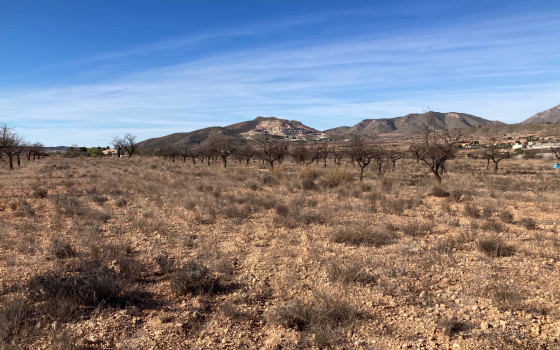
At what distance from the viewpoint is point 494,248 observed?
692 cm

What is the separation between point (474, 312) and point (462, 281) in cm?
107

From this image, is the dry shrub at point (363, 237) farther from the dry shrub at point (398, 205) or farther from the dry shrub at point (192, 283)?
the dry shrub at point (192, 283)

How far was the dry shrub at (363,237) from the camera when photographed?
7.67 m

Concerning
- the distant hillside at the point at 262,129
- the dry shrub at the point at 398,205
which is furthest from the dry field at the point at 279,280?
the distant hillside at the point at 262,129

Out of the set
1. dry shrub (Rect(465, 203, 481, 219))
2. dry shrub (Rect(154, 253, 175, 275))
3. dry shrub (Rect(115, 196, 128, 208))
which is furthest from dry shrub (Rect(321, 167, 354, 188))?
dry shrub (Rect(154, 253, 175, 275))

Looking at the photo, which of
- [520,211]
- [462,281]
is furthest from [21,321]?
[520,211]

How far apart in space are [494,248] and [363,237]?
2.72 metres

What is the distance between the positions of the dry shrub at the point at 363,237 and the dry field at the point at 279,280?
3cm

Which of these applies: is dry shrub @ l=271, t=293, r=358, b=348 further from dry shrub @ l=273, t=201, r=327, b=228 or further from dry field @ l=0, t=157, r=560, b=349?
dry shrub @ l=273, t=201, r=327, b=228

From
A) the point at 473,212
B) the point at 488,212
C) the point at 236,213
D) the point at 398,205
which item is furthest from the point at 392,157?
the point at 236,213

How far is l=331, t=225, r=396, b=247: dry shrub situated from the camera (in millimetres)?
7672

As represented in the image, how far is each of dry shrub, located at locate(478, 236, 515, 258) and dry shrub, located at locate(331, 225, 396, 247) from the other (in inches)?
73.5

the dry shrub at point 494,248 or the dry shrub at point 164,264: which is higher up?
the dry shrub at point 164,264

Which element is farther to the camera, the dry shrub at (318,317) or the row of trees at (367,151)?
the row of trees at (367,151)
